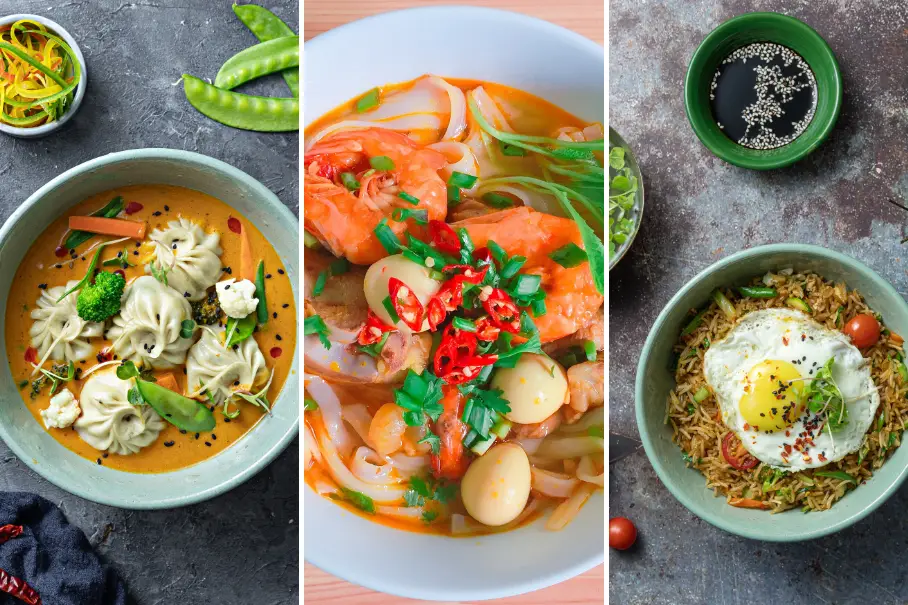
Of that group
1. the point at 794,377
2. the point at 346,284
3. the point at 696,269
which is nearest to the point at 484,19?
the point at 346,284

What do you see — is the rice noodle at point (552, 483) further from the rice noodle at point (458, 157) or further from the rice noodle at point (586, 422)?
→ the rice noodle at point (458, 157)

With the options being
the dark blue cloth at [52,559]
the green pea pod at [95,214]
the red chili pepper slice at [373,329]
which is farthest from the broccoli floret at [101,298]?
the red chili pepper slice at [373,329]

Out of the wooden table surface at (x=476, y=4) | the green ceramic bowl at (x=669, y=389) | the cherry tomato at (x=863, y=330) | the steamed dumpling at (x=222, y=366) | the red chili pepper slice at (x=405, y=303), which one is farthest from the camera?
the steamed dumpling at (x=222, y=366)

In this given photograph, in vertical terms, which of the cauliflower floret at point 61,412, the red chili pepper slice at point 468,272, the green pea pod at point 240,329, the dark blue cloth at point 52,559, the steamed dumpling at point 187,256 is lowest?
the dark blue cloth at point 52,559

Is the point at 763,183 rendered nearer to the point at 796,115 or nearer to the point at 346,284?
the point at 796,115

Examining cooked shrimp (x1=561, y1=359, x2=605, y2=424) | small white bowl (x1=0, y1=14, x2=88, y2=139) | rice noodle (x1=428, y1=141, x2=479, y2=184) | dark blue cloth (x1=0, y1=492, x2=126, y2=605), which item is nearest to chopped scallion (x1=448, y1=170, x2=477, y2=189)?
rice noodle (x1=428, y1=141, x2=479, y2=184)

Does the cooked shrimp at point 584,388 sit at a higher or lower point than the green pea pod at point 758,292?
higher

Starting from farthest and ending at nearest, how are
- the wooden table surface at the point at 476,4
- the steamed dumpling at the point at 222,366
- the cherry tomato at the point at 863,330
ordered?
the steamed dumpling at the point at 222,366
the cherry tomato at the point at 863,330
the wooden table surface at the point at 476,4

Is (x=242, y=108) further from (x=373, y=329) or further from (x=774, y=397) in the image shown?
(x=774, y=397)
